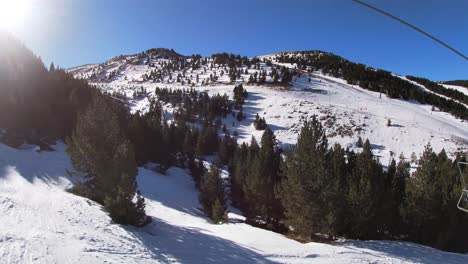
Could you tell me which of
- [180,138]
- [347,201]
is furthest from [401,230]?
[180,138]

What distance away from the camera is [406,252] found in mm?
19297

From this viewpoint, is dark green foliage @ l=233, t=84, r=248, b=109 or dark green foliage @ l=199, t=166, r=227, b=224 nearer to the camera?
dark green foliage @ l=199, t=166, r=227, b=224

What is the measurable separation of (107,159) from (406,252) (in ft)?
61.6

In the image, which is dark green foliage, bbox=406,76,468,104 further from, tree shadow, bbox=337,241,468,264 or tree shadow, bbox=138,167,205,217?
tree shadow, bbox=337,241,468,264

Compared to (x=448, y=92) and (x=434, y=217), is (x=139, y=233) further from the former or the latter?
(x=448, y=92)

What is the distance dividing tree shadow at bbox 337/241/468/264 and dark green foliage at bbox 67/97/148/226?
1284 centimetres

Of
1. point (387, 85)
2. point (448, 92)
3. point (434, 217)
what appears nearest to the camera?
point (434, 217)

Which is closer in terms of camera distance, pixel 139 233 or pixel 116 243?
pixel 116 243

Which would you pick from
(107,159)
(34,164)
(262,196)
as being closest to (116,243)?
(107,159)

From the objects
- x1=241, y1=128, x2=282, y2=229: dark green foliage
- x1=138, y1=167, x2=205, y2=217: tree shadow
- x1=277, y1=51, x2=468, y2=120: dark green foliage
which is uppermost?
x1=277, y1=51, x2=468, y2=120: dark green foliage

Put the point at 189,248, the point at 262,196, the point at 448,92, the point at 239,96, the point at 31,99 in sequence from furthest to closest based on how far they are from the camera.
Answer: the point at 448,92 < the point at 239,96 < the point at 31,99 < the point at 262,196 < the point at 189,248

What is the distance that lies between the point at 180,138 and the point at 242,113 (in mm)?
49277

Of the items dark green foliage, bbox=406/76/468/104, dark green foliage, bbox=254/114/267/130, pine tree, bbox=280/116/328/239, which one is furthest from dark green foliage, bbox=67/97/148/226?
dark green foliage, bbox=406/76/468/104

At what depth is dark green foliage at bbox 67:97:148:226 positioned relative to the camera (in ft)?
59.3
